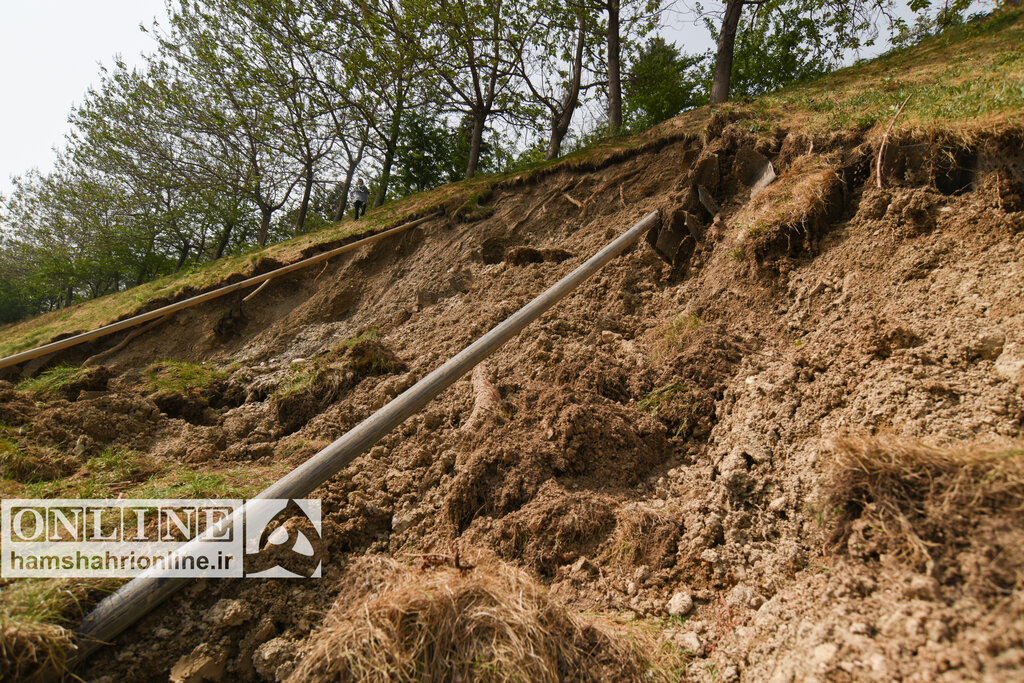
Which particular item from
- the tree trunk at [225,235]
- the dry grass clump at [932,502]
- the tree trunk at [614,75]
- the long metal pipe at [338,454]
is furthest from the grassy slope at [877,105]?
the tree trunk at [225,235]

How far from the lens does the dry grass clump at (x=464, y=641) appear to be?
1.79 metres

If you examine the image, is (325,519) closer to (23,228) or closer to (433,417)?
(433,417)

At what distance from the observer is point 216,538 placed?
2.26 metres

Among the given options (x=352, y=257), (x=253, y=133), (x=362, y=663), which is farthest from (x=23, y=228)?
(x=362, y=663)

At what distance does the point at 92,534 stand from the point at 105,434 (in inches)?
95.9

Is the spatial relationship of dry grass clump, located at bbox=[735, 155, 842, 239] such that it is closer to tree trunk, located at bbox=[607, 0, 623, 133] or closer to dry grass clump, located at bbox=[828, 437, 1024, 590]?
dry grass clump, located at bbox=[828, 437, 1024, 590]

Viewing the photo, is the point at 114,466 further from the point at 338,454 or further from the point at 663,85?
the point at 663,85

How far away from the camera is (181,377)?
5.69 meters

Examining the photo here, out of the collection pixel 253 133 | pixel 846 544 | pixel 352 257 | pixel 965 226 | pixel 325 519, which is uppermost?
pixel 253 133

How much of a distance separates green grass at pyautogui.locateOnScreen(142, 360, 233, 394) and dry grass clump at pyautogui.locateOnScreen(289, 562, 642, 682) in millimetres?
4486

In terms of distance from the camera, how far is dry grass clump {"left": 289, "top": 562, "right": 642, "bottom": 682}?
179 centimetres

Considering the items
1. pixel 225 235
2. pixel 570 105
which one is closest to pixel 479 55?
pixel 570 105

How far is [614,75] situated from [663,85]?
4.70m

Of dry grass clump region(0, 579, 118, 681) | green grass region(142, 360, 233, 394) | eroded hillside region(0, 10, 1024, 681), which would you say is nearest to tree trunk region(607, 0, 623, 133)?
eroded hillside region(0, 10, 1024, 681)
